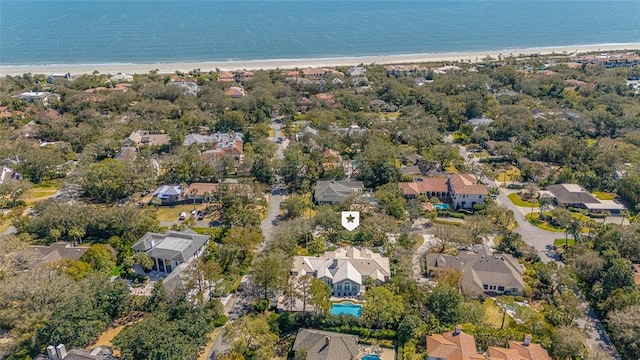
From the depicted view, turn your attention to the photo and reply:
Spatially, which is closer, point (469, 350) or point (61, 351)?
point (61, 351)

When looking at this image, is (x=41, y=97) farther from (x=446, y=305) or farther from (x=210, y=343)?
(x=446, y=305)

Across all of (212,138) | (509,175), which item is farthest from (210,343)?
(509,175)

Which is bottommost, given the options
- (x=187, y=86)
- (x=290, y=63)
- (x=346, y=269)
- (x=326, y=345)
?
(x=326, y=345)

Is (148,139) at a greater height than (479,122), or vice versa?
(479,122)

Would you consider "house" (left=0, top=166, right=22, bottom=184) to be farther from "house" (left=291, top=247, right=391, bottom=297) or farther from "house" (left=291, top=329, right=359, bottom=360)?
"house" (left=291, top=329, right=359, bottom=360)

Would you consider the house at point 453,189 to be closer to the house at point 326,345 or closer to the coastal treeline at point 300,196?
the coastal treeline at point 300,196

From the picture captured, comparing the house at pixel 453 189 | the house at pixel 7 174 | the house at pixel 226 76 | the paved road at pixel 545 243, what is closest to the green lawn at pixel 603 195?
the paved road at pixel 545 243
